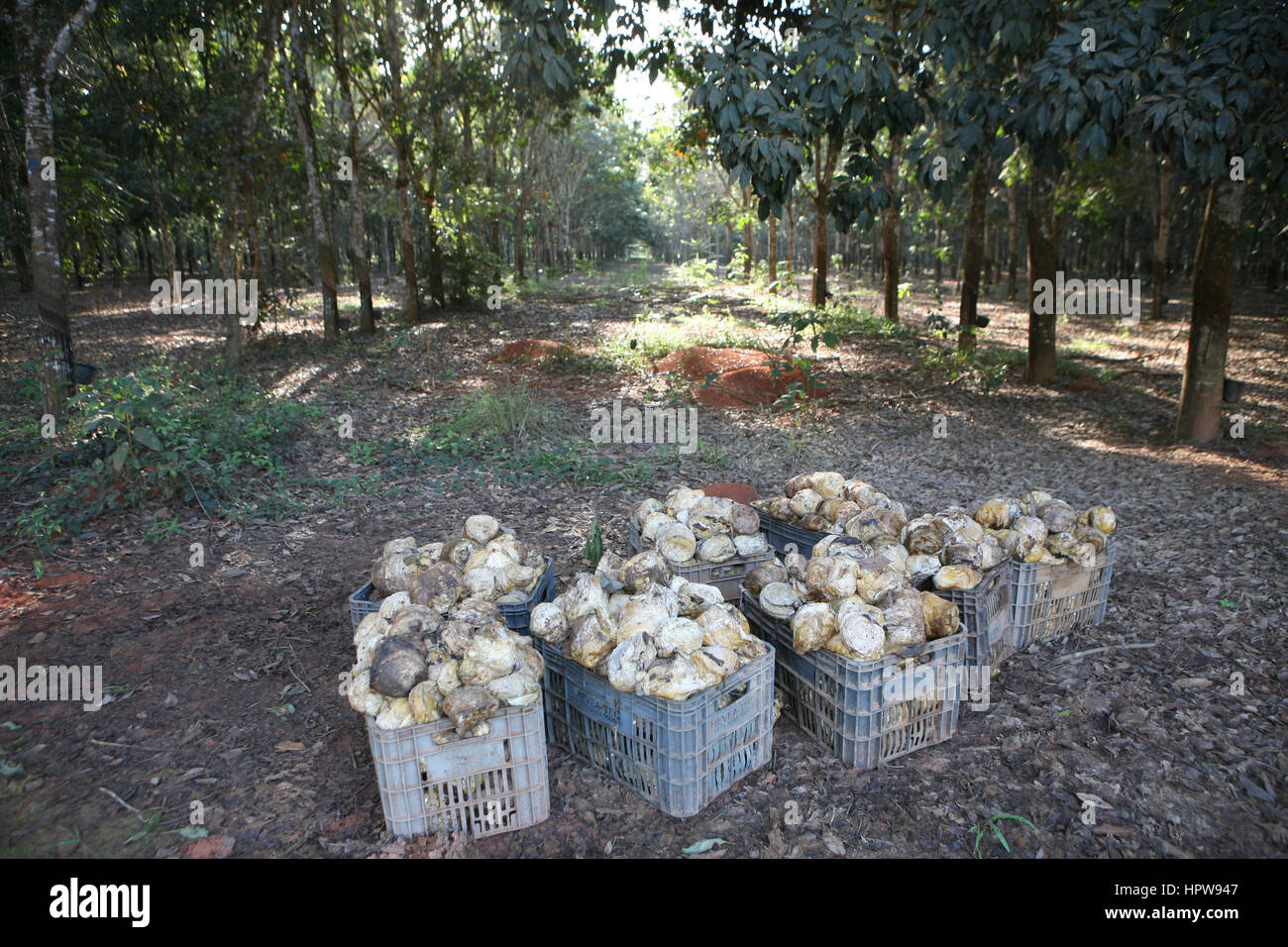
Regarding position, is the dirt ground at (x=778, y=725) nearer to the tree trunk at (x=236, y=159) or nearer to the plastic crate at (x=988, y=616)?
the plastic crate at (x=988, y=616)

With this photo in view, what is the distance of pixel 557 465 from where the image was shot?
7289mm

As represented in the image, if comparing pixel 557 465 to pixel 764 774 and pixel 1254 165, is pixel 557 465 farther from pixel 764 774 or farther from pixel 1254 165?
pixel 1254 165

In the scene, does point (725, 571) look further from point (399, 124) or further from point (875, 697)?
point (399, 124)

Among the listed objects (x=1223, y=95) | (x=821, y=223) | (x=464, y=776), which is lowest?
(x=464, y=776)

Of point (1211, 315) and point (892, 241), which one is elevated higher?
point (892, 241)

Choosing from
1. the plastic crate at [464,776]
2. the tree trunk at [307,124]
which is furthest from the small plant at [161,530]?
the tree trunk at [307,124]

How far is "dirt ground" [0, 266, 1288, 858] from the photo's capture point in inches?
109

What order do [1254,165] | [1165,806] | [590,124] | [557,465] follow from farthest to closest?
[590,124] < [557,465] < [1254,165] < [1165,806]

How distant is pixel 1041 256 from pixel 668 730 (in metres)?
9.70

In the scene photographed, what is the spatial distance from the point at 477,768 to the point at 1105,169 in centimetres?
1648

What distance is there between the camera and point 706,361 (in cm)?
1124

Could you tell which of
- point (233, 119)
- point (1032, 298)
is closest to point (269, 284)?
point (233, 119)

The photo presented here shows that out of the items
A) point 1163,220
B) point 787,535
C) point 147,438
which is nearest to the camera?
point 787,535

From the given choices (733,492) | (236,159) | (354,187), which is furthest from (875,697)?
(354,187)
